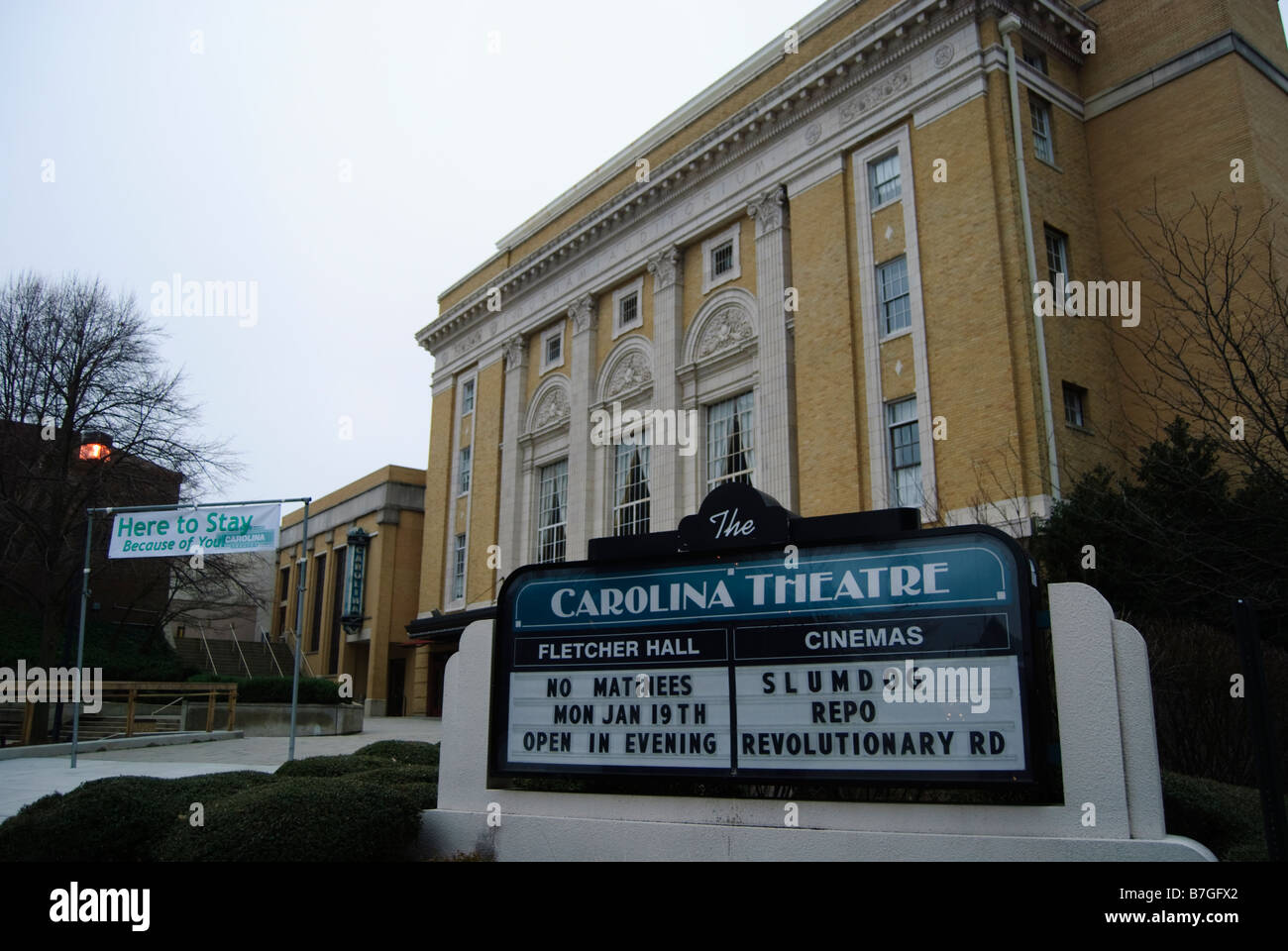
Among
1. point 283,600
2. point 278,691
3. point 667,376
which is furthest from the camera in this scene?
point 283,600

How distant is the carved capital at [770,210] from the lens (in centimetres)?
2780

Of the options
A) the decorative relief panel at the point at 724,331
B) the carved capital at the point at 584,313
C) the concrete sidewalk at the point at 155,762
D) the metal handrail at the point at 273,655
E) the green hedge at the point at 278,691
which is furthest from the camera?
the metal handrail at the point at 273,655

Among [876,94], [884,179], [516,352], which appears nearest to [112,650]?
[516,352]

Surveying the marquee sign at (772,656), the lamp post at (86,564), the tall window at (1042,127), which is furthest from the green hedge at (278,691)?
the tall window at (1042,127)

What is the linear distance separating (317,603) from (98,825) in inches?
1844

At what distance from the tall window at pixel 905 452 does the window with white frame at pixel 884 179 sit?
217 inches

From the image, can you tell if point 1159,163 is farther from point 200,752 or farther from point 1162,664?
point 200,752

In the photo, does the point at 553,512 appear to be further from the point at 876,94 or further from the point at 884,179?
the point at 876,94

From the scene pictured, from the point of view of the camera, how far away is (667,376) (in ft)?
99.8

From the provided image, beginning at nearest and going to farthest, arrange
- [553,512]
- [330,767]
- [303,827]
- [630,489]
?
[303,827] → [330,767] → [630,489] → [553,512]

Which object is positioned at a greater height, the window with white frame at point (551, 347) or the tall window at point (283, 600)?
the window with white frame at point (551, 347)

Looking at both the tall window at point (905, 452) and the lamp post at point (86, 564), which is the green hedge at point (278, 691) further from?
the tall window at point (905, 452)

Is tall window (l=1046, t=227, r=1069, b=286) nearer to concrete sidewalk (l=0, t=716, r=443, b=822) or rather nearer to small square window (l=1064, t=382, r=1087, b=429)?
small square window (l=1064, t=382, r=1087, b=429)
